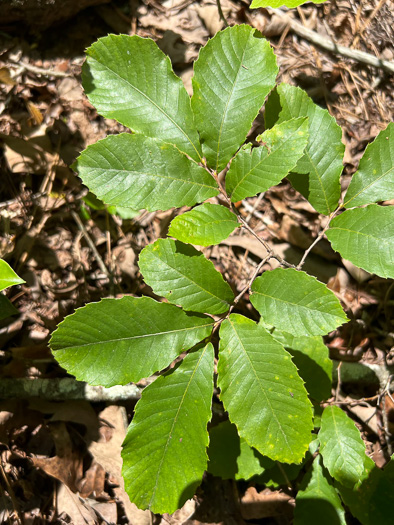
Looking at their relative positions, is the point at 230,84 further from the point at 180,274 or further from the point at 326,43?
the point at 326,43

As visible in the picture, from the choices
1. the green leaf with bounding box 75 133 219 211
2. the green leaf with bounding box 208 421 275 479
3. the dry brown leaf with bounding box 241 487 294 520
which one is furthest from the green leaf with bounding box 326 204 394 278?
the dry brown leaf with bounding box 241 487 294 520

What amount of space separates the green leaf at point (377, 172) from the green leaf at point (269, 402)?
1.89ft

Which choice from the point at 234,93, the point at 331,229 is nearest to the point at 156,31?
the point at 234,93

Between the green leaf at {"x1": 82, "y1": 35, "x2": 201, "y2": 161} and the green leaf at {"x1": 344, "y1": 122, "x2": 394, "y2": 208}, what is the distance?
1.83 feet

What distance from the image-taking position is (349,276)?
84.5 inches

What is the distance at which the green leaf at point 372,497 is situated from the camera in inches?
64.4

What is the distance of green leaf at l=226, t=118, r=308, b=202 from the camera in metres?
1.24

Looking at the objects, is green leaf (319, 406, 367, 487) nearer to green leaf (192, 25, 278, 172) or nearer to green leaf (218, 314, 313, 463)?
green leaf (218, 314, 313, 463)

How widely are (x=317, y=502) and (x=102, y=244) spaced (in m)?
1.46

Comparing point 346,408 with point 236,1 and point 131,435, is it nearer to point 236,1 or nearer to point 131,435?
point 131,435

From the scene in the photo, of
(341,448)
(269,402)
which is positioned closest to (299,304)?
(269,402)

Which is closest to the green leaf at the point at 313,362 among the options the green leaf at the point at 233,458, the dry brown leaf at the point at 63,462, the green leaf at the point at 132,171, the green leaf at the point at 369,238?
the green leaf at the point at 233,458

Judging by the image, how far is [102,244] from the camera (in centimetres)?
215

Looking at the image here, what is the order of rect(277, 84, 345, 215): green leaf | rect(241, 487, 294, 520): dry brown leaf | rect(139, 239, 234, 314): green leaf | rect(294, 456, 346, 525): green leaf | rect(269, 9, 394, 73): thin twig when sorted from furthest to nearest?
rect(269, 9, 394, 73): thin twig, rect(241, 487, 294, 520): dry brown leaf, rect(294, 456, 346, 525): green leaf, rect(277, 84, 345, 215): green leaf, rect(139, 239, 234, 314): green leaf
